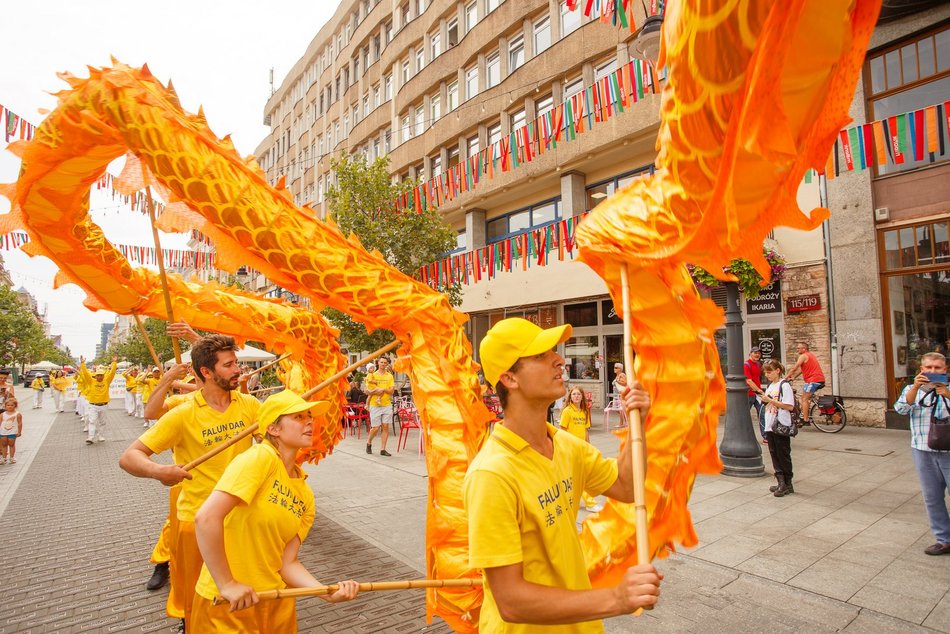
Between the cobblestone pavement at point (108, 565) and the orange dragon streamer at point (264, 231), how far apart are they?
158 centimetres

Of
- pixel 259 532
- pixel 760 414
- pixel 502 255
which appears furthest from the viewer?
pixel 502 255

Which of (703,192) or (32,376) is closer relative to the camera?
(703,192)

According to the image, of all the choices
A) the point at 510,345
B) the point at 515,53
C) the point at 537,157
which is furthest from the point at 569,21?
the point at 510,345

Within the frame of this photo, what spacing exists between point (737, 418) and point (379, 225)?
8.53 m

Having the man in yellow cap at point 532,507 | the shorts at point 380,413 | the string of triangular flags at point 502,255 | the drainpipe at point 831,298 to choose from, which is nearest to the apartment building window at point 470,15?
the string of triangular flags at point 502,255

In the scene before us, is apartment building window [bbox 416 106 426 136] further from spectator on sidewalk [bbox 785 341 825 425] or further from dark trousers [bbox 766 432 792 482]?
dark trousers [bbox 766 432 792 482]

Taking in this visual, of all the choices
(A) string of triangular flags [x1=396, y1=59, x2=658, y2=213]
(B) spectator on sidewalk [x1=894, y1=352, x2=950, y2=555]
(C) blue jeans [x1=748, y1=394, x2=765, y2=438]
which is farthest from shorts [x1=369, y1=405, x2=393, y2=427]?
(B) spectator on sidewalk [x1=894, y1=352, x2=950, y2=555]

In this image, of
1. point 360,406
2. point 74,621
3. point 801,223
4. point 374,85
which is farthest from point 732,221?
point 374,85

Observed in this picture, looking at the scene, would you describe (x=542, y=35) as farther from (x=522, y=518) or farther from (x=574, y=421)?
(x=522, y=518)

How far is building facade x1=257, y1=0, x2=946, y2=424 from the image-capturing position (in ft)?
33.4

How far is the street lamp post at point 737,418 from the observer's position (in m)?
6.82

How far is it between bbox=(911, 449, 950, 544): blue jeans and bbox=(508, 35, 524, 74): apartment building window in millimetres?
15384

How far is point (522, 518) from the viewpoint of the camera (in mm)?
1469

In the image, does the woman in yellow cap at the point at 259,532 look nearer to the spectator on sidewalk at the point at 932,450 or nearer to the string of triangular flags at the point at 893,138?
the spectator on sidewalk at the point at 932,450
